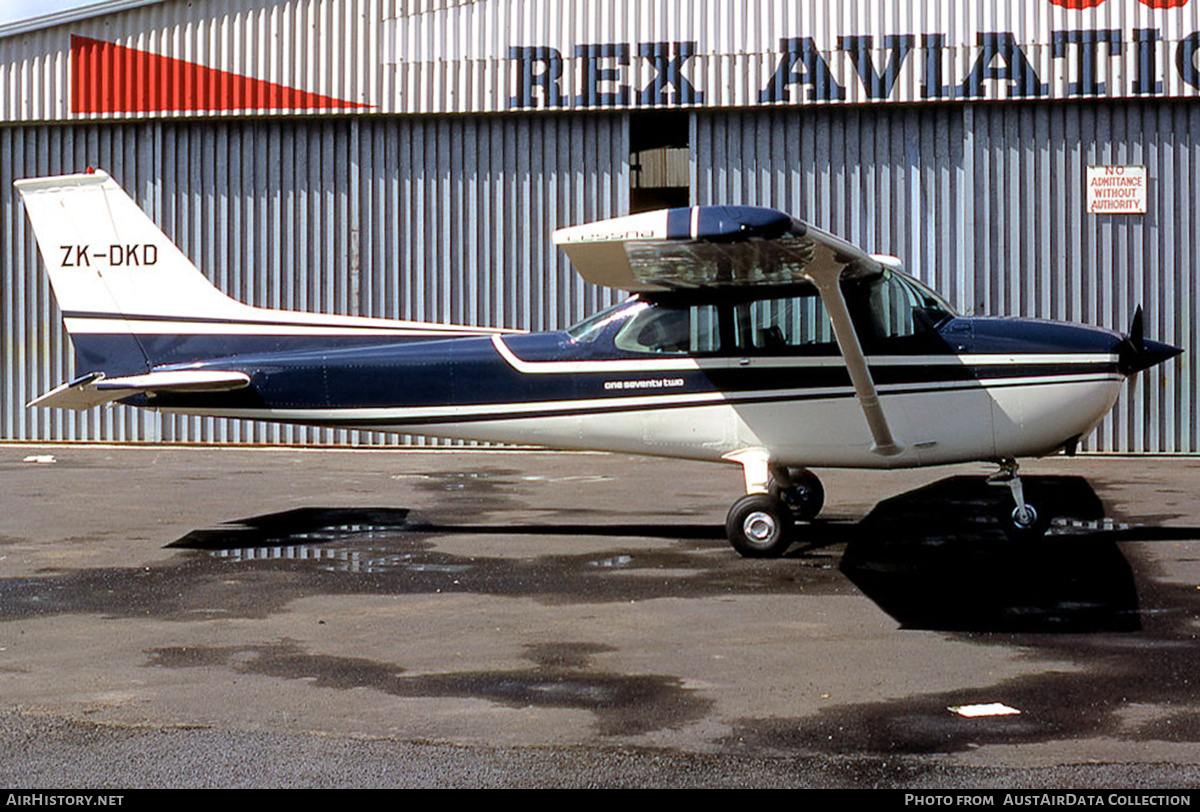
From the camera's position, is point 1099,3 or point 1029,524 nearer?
point 1029,524

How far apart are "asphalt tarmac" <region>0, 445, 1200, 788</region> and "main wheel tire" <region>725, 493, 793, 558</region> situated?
0.64 ft

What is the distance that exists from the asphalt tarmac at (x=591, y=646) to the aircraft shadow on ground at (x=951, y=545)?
0.04 meters

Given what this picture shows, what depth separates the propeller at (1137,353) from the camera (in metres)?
9.12

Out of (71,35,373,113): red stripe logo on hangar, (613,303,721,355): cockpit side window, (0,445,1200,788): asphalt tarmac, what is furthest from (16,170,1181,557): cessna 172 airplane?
(71,35,373,113): red stripe logo on hangar

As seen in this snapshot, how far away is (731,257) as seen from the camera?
28.0 ft

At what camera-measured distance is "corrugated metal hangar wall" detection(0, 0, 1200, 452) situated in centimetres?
1739

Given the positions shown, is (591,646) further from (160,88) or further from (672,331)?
(160,88)

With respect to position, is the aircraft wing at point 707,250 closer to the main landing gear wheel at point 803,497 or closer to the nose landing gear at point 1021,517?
the nose landing gear at point 1021,517

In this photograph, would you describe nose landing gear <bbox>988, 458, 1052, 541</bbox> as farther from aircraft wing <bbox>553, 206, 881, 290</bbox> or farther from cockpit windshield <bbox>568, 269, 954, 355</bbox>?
aircraft wing <bbox>553, 206, 881, 290</bbox>

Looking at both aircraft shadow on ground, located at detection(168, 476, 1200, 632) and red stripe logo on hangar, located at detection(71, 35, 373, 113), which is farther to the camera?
red stripe logo on hangar, located at detection(71, 35, 373, 113)

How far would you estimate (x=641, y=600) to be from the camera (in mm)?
7676

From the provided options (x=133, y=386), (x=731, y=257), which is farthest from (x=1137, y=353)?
(x=133, y=386)

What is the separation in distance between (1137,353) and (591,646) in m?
4.96

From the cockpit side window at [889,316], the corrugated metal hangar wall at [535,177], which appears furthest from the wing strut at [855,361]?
the corrugated metal hangar wall at [535,177]
